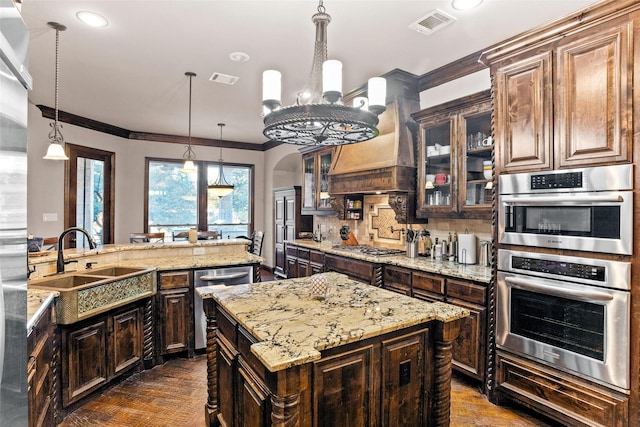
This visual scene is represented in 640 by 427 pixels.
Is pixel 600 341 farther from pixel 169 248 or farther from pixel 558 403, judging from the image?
pixel 169 248

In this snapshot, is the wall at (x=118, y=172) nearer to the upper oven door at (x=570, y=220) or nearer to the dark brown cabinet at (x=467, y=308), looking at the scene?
the dark brown cabinet at (x=467, y=308)

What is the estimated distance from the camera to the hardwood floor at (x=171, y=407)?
2.39m

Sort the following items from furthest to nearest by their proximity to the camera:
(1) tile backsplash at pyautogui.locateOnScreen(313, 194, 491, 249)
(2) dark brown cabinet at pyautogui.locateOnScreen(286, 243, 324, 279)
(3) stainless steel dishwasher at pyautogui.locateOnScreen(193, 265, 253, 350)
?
1. (2) dark brown cabinet at pyautogui.locateOnScreen(286, 243, 324, 279)
2. (1) tile backsplash at pyautogui.locateOnScreen(313, 194, 491, 249)
3. (3) stainless steel dishwasher at pyautogui.locateOnScreen(193, 265, 253, 350)

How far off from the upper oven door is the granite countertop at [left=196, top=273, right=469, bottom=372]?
3.07ft

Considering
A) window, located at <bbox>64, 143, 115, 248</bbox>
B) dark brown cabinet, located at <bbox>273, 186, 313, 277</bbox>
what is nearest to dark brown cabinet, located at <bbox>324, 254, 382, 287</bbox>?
dark brown cabinet, located at <bbox>273, 186, 313, 277</bbox>

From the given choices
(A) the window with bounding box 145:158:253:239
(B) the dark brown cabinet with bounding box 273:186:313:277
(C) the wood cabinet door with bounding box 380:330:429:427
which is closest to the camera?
(C) the wood cabinet door with bounding box 380:330:429:427

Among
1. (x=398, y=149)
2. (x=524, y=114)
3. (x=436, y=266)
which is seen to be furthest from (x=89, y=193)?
(x=524, y=114)

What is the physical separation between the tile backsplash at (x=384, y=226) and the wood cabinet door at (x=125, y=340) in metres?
3.09

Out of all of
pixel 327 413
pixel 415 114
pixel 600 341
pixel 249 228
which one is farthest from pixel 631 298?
pixel 249 228

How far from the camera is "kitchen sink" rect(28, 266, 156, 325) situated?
92.9 inches

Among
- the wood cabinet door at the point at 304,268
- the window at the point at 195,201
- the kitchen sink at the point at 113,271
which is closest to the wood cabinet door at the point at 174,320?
the kitchen sink at the point at 113,271

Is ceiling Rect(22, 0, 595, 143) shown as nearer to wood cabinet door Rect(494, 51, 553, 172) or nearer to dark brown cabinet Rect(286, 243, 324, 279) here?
wood cabinet door Rect(494, 51, 553, 172)

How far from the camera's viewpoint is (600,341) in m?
2.08

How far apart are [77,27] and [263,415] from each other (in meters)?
3.34
